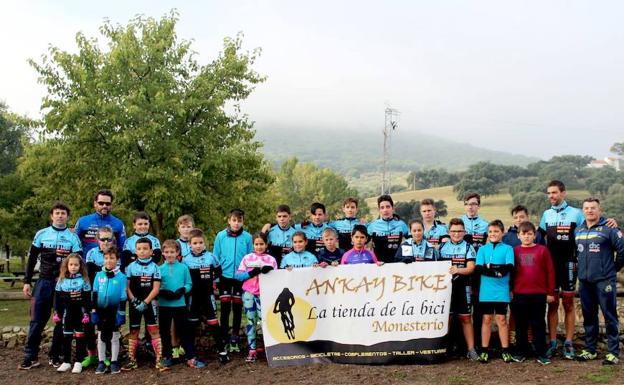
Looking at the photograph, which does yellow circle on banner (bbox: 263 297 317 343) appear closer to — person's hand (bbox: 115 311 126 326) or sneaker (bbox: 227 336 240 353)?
sneaker (bbox: 227 336 240 353)

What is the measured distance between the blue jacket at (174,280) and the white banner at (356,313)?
39.4 inches

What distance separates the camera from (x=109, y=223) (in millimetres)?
7898

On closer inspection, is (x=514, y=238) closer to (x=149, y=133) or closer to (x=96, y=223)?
(x=96, y=223)

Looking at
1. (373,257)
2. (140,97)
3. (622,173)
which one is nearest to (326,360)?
(373,257)

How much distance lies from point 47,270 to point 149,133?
9881 mm

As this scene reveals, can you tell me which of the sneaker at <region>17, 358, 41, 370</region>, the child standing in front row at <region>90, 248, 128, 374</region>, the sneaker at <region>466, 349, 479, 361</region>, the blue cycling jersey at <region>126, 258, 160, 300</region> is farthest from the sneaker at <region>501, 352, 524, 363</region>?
the sneaker at <region>17, 358, 41, 370</region>

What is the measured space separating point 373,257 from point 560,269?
2614 millimetres

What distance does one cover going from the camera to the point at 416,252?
7461 millimetres

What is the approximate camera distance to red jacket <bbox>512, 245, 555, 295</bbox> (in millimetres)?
6906

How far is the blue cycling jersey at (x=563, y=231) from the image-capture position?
7449mm

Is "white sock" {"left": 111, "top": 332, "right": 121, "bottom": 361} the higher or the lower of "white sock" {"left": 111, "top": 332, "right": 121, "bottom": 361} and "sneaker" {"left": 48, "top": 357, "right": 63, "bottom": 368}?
the higher

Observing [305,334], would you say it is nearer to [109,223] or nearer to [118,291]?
[118,291]

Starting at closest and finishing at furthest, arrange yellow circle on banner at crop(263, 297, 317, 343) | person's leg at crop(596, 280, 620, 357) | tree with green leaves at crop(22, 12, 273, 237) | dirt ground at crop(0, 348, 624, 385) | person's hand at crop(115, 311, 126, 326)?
dirt ground at crop(0, 348, 624, 385) → person's leg at crop(596, 280, 620, 357) → person's hand at crop(115, 311, 126, 326) → yellow circle on banner at crop(263, 297, 317, 343) → tree with green leaves at crop(22, 12, 273, 237)

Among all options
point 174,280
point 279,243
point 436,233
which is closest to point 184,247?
point 174,280
